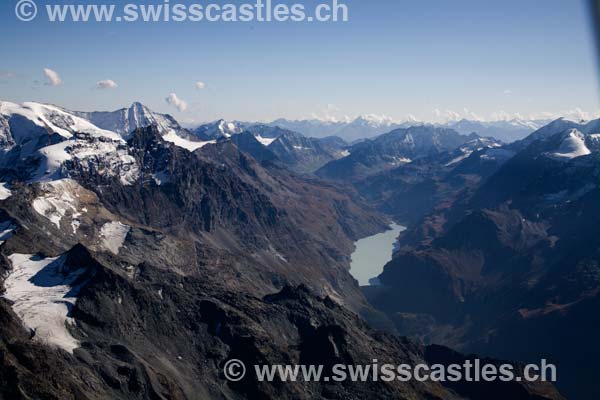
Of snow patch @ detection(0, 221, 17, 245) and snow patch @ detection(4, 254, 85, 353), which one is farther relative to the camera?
snow patch @ detection(0, 221, 17, 245)

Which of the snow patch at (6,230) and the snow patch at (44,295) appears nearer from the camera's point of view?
the snow patch at (44,295)

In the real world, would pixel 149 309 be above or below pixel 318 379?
above

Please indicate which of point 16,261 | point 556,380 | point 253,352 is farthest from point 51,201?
point 556,380

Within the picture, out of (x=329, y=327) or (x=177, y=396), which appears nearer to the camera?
(x=177, y=396)

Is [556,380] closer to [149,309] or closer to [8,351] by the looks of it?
[149,309]

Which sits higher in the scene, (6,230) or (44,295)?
(6,230)

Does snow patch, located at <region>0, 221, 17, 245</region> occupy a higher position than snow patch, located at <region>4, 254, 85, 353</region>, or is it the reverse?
snow patch, located at <region>0, 221, 17, 245</region>

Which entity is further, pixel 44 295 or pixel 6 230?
pixel 6 230

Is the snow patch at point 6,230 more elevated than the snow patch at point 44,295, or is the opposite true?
the snow patch at point 6,230
